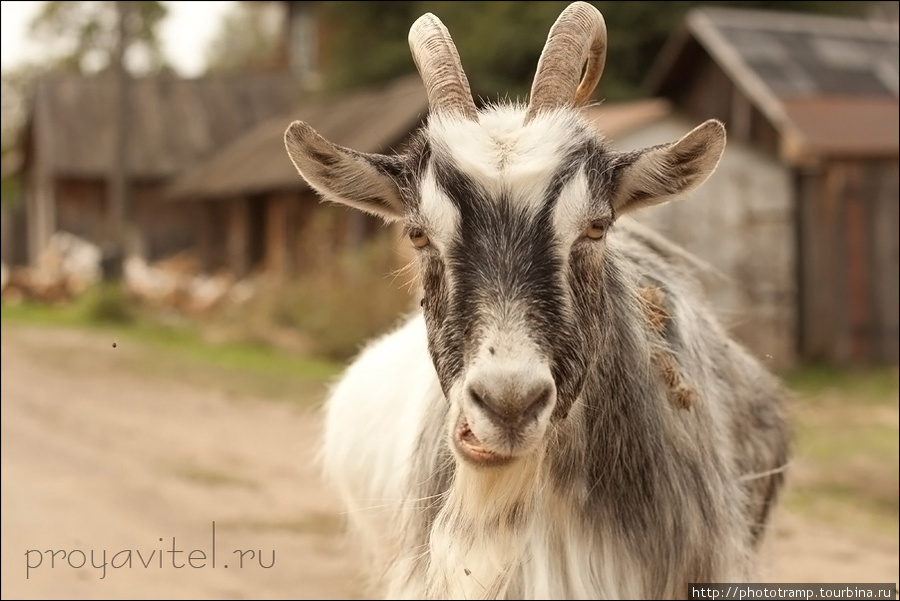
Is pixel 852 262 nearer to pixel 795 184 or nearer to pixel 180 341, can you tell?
pixel 795 184

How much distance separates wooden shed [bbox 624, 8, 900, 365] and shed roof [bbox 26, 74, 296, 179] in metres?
19.1

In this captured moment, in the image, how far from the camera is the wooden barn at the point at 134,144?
29375mm

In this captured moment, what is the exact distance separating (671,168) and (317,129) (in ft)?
63.4

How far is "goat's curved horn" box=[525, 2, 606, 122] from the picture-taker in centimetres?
350

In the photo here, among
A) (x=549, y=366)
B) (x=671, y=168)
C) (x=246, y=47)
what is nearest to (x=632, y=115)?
(x=671, y=168)

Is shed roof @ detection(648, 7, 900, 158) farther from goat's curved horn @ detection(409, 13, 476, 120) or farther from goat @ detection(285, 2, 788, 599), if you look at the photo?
goat's curved horn @ detection(409, 13, 476, 120)

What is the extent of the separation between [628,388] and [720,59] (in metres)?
10.3

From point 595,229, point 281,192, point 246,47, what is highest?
point 246,47

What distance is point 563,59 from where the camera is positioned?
3619 mm

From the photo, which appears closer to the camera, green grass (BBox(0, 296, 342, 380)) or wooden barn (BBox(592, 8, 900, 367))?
wooden barn (BBox(592, 8, 900, 367))

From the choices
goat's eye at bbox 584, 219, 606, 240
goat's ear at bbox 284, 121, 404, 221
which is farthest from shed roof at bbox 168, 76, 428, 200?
goat's eye at bbox 584, 219, 606, 240

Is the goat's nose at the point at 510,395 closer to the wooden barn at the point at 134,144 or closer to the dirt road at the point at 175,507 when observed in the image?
the dirt road at the point at 175,507

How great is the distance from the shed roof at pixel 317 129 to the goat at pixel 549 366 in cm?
1224

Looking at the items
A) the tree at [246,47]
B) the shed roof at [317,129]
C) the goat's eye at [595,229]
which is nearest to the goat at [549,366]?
the goat's eye at [595,229]
